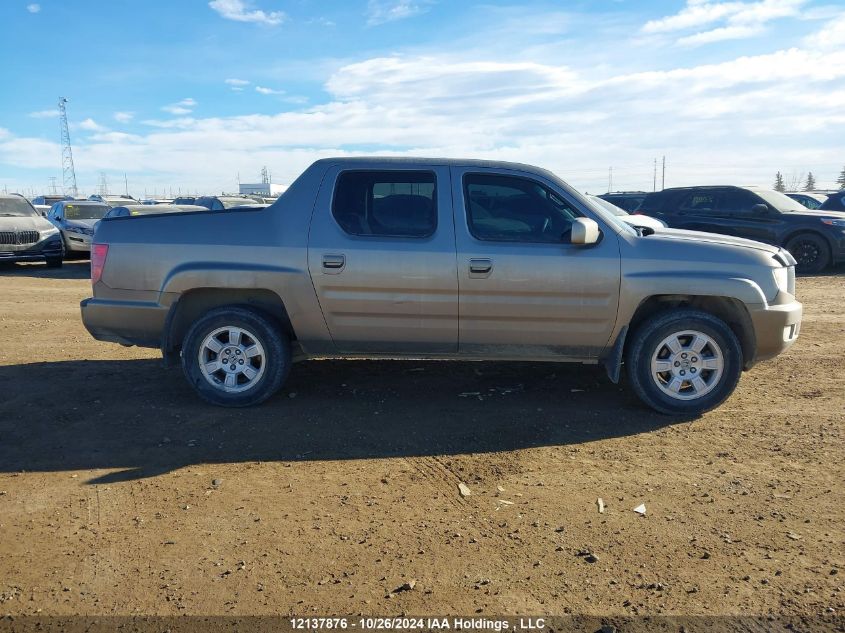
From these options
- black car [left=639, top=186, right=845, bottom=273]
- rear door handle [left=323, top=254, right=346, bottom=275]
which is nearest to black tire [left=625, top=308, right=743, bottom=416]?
rear door handle [left=323, top=254, right=346, bottom=275]

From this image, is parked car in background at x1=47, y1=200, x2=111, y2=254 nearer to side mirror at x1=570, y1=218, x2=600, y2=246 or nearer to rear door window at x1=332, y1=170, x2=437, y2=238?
rear door window at x1=332, y1=170, x2=437, y2=238

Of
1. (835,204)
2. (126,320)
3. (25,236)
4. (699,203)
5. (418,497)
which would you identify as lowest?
(418,497)

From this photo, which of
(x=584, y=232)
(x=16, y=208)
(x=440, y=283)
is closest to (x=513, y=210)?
(x=584, y=232)

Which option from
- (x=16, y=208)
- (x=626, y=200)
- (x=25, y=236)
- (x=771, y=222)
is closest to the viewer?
(x=771, y=222)

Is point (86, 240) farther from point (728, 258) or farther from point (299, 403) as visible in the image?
point (728, 258)

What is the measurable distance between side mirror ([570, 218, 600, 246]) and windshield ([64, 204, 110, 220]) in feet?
53.1

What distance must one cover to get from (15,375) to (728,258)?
6.18 m

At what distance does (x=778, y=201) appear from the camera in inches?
572

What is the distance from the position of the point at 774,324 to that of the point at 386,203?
3040 mm

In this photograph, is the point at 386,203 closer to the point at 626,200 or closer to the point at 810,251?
the point at 810,251

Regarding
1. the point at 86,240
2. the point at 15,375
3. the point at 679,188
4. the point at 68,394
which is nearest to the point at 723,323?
the point at 68,394

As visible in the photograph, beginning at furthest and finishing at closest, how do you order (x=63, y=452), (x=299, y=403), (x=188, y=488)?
1. (x=299, y=403)
2. (x=63, y=452)
3. (x=188, y=488)

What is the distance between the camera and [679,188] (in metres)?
15.2

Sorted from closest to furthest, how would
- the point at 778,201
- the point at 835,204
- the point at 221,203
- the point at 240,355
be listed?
1. the point at 240,355
2. the point at 778,201
3. the point at 835,204
4. the point at 221,203
